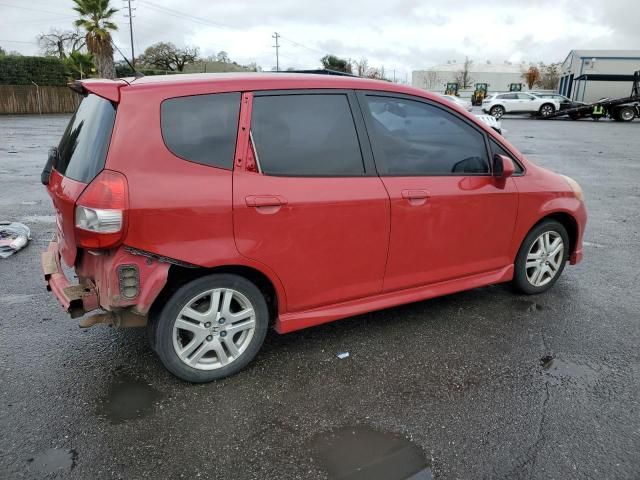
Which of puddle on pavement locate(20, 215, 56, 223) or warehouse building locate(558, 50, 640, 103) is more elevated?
warehouse building locate(558, 50, 640, 103)

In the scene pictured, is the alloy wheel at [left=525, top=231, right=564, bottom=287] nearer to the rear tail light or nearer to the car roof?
the car roof

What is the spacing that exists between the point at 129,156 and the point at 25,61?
1475 inches

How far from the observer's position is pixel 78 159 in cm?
280

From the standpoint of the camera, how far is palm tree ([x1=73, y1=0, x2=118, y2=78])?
1246 inches

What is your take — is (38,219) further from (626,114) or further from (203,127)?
(626,114)

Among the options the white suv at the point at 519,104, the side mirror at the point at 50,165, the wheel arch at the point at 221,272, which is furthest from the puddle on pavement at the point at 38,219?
the white suv at the point at 519,104

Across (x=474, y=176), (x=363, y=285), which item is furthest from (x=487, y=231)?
(x=363, y=285)

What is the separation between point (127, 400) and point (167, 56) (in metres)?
74.4

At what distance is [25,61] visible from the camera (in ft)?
108

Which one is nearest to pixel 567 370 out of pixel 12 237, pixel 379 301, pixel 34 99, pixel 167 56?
pixel 379 301

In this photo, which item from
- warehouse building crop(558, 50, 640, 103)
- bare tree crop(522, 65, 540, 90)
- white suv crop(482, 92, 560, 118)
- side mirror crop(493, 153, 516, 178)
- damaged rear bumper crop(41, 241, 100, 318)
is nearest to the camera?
damaged rear bumper crop(41, 241, 100, 318)

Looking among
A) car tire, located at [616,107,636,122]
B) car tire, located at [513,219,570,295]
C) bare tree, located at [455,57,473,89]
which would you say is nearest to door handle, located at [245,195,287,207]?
car tire, located at [513,219,570,295]

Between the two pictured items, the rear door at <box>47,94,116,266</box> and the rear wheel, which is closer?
the rear door at <box>47,94,116,266</box>

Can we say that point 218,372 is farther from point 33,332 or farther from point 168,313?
point 33,332
